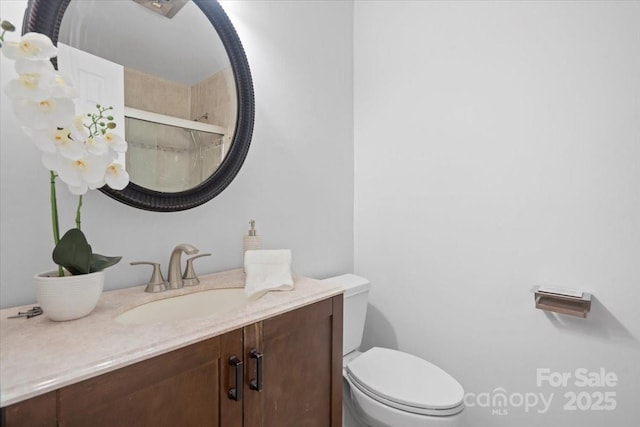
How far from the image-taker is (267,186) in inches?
54.6

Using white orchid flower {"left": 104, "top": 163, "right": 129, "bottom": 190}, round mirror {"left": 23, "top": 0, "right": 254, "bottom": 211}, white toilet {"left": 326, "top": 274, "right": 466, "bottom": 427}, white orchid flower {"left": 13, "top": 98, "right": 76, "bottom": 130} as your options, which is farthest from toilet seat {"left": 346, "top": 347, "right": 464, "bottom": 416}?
white orchid flower {"left": 13, "top": 98, "right": 76, "bottom": 130}

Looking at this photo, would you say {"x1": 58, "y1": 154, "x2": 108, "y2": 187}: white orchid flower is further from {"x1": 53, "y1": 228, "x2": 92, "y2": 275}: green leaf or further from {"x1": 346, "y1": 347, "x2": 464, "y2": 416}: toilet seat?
{"x1": 346, "y1": 347, "x2": 464, "y2": 416}: toilet seat

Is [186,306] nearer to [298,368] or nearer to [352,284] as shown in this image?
[298,368]

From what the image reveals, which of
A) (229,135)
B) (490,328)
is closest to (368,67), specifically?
(229,135)

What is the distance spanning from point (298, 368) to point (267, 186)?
0.79 metres

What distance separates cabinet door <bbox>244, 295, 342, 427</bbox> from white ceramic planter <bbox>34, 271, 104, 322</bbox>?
38 centimetres

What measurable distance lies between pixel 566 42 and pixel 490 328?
1273mm

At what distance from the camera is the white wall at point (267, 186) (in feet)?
2.65

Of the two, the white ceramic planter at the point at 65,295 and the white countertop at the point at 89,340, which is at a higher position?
the white ceramic planter at the point at 65,295

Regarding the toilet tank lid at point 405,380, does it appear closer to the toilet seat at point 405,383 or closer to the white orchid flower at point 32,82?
the toilet seat at point 405,383

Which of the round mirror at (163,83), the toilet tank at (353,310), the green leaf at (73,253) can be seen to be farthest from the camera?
the toilet tank at (353,310)

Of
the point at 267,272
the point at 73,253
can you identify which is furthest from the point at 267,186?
the point at 73,253

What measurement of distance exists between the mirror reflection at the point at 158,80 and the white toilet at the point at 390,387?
93 cm

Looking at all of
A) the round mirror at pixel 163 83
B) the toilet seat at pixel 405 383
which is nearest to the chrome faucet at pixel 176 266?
the round mirror at pixel 163 83
